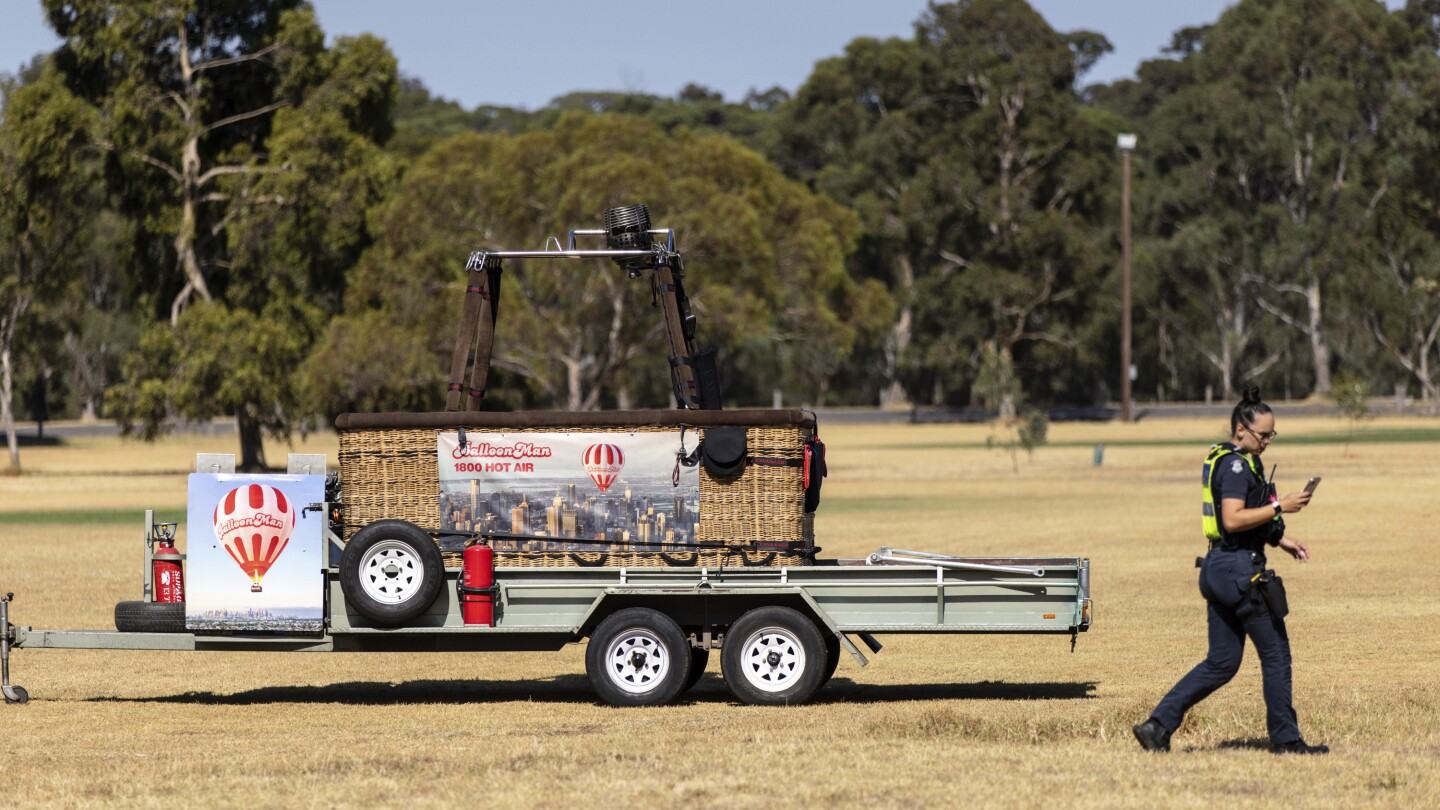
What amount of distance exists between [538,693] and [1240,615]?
6341 mm

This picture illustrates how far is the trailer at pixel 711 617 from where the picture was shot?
42.7ft

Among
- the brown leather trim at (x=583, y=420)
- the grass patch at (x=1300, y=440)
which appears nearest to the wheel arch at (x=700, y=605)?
the brown leather trim at (x=583, y=420)

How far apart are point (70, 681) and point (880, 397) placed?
99297 millimetres

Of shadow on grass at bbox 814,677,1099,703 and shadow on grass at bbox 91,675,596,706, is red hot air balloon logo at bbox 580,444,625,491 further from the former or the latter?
shadow on grass at bbox 814,677,1099,703

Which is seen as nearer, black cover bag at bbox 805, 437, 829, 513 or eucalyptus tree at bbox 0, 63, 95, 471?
black cover bag at bbox 805, 437, 829, 513

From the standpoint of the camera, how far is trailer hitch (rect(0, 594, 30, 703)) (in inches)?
536

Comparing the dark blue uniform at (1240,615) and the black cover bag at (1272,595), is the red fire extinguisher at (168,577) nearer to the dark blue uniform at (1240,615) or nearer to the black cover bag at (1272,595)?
the dark blue uniform at (1240,615)

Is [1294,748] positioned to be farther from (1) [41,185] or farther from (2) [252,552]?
(1) [41,185]

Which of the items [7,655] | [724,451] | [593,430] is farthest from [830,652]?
[7,655]

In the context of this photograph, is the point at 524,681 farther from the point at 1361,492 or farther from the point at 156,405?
the point at 156,405

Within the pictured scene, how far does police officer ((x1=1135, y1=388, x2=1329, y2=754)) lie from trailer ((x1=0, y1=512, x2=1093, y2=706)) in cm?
262

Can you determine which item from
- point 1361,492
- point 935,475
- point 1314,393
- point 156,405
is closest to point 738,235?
point 935,475

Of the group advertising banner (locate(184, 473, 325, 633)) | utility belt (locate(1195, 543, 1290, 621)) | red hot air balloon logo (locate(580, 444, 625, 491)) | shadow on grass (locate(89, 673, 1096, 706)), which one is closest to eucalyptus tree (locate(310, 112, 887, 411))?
shadow on grass (locate(89, 673, 1096, 706))

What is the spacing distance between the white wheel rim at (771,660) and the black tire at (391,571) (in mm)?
2239
